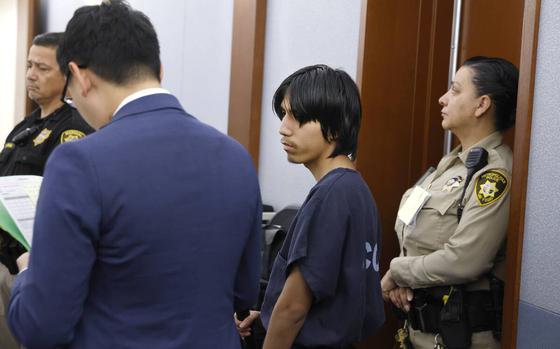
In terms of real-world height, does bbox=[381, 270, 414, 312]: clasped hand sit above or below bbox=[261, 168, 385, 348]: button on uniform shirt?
below

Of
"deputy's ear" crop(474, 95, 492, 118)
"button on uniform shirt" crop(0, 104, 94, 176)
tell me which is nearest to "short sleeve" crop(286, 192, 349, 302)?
"deputy's ear" crop(474, 95, 492, 118)

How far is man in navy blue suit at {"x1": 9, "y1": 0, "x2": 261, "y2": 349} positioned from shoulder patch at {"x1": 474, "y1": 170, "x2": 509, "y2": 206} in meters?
1.24

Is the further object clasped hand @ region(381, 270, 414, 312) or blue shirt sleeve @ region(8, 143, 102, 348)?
clasped hand @ region(381, 270, 414, 312)

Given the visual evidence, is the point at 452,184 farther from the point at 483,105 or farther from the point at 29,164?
the point at 29,164

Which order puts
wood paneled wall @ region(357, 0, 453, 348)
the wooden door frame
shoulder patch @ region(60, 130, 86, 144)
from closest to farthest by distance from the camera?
the wooden door frame → shoulder patch @ region(60, 130, 86, 144) → wood paneled wall @ region(357, 0, 453, 348)

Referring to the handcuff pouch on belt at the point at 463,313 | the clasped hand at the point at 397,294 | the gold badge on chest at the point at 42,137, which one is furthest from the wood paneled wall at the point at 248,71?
the handcuff pouch on belt at the point at 463,313

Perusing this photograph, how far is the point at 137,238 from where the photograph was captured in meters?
1.53

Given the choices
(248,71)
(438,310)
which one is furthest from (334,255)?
(248,71)

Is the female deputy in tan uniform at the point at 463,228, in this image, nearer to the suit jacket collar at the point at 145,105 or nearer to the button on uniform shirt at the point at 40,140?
the suit jacket collar at the point at 145,105

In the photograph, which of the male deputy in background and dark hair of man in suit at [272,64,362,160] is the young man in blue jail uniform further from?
the male deputy in background

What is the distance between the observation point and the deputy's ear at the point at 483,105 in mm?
2910

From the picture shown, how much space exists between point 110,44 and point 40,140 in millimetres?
1939

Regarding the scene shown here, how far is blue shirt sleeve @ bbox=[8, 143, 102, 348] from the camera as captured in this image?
146cm

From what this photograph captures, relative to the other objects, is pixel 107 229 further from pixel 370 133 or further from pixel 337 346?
pixel 370 133
